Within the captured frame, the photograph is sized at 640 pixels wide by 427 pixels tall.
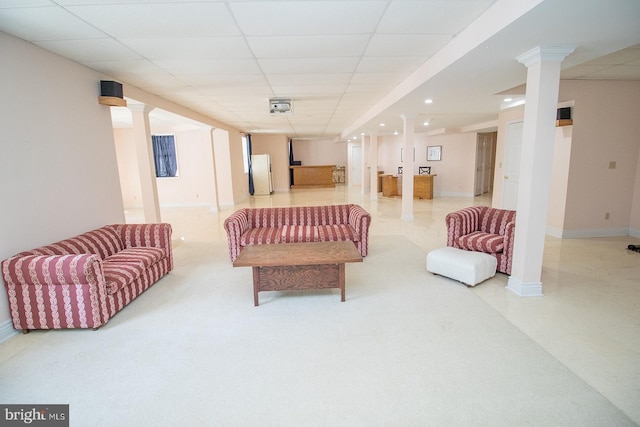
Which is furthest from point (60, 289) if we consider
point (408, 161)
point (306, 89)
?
point (408, 161)

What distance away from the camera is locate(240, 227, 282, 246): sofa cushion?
3.95 metres

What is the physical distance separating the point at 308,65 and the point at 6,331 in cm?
378

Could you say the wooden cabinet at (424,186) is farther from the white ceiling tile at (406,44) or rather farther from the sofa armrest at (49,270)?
the sofa armrest at (49,270)

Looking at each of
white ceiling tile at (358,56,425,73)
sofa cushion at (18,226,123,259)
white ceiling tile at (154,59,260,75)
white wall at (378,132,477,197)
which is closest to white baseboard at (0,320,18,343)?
sofa cushion at (18,226,123,259)

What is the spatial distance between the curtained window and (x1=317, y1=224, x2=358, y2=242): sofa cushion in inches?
253

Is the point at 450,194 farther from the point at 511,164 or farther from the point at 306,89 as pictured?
the point at 306,89

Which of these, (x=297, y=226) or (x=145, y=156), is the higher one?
(x=145, y=156)

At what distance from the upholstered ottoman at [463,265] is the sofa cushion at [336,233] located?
39.9 inches

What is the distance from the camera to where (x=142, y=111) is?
4.63 m

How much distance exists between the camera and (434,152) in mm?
10695

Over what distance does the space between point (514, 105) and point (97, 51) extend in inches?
260

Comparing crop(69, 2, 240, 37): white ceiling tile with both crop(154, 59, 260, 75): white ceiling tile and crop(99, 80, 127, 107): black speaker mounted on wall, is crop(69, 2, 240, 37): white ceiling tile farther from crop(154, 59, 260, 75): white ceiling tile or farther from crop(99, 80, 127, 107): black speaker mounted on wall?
crop(99, 80, 127, 107): black speaker mounted on wall

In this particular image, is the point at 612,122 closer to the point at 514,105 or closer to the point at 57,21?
the point at 514,105

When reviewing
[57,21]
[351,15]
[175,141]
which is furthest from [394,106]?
[175,141]
